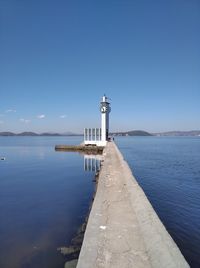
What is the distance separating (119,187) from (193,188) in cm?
731

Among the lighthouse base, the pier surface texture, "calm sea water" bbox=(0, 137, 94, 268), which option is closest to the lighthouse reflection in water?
"calm sea water" bbox=(0, 137, 94, 268)

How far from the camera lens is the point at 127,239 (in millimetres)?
5219

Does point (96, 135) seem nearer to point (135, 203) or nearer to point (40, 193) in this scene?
point (40, 193)

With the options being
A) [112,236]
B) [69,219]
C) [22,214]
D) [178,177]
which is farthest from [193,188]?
[112,236]

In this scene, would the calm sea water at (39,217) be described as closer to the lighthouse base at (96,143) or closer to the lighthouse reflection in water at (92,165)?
the lighthouse reflection in water at (92,165)

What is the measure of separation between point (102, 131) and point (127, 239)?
39060 mm

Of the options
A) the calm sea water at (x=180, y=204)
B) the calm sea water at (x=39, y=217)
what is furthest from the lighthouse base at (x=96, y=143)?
the calm sea water at (x=39, y=217)

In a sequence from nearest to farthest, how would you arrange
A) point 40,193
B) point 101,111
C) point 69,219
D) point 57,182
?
point 69,219, point 40,193, point 57,182, point 101,111

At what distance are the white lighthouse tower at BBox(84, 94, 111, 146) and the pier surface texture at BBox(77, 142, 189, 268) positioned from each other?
35760 mm

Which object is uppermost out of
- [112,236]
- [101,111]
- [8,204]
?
[101,111]

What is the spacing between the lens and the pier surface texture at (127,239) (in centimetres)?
424

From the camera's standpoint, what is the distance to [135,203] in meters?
7.58

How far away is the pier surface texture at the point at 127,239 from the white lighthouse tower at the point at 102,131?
117 ft

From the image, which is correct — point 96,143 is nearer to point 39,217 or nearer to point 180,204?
point 180,204
